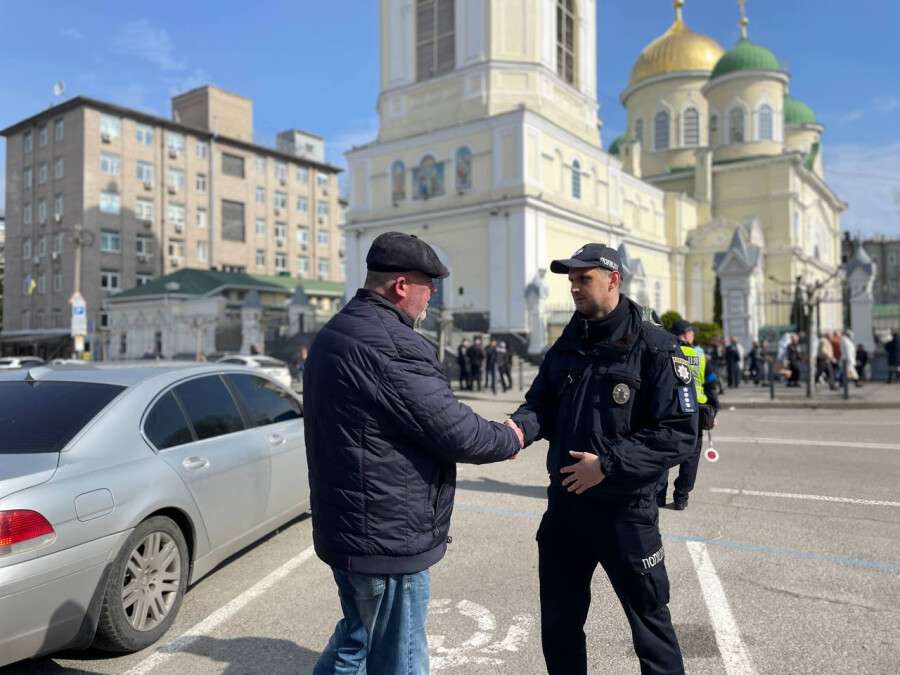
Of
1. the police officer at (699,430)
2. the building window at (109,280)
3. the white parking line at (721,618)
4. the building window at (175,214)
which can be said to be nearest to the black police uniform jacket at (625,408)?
the white parking line at (721,618)

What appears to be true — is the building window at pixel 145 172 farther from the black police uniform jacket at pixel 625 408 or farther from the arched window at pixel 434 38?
the black police uniform jacket at pixel 625 408

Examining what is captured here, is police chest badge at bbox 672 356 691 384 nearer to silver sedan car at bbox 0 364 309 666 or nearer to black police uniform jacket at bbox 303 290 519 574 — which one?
black police uniform jacket at bbox 303 290 519 574

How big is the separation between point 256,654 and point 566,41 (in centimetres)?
3910

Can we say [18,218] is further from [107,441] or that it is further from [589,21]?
[107,441]

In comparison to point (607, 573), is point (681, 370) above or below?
above

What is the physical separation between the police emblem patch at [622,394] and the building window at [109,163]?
5347 cm

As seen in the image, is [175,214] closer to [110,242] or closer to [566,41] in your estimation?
[110,242]

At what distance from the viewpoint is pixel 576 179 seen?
3681 cm

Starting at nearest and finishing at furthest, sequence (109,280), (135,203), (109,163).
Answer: (109,163) < (109,280) < (135,203)

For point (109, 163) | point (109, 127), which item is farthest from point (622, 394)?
point (109, 127)

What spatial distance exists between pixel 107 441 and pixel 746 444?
922 cm

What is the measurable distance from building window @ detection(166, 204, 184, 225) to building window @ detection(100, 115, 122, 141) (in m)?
6.21

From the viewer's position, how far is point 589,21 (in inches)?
1526

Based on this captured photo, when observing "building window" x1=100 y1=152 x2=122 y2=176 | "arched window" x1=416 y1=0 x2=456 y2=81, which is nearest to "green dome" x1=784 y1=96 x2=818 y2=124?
"arched window" x1=416 y1=0 x2=456 y2=81
